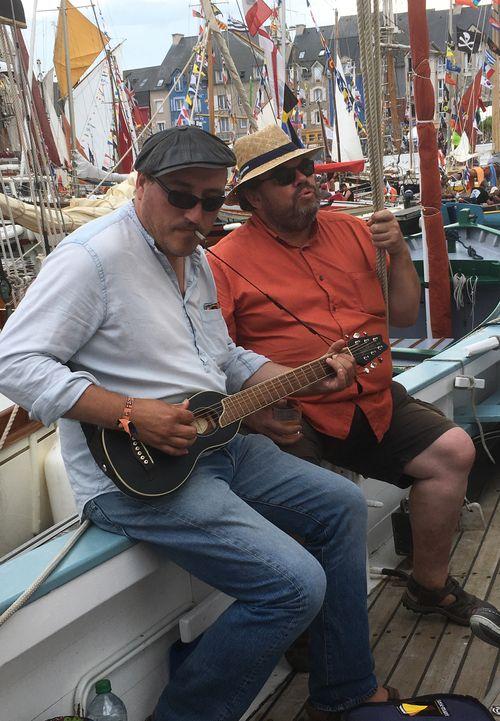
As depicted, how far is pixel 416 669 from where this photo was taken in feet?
8.11

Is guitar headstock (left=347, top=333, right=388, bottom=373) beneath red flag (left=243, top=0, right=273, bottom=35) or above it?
beneath

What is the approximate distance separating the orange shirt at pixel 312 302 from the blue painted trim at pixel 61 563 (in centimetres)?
94

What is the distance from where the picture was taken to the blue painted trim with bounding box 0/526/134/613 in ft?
5.72

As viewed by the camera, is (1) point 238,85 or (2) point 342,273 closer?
(2) point 342,273

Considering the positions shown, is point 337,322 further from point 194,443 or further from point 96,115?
point 96,115

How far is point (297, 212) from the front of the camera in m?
2.84

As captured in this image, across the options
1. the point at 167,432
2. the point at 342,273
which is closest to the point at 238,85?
the point at 342,273

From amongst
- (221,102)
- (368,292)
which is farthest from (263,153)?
(221,102)

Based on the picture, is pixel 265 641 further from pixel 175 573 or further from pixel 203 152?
pixel 203 152

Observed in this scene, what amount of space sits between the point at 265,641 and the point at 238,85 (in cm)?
679

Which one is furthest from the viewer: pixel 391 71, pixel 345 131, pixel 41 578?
pixel 391 71

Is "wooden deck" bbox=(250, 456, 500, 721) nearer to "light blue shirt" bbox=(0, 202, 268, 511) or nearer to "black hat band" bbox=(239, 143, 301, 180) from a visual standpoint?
"light blue shirt" bbox=(0, 202, 268, 511)

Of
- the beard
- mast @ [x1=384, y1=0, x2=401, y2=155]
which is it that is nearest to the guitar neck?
the beard

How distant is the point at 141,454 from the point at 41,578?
13.4 inches
